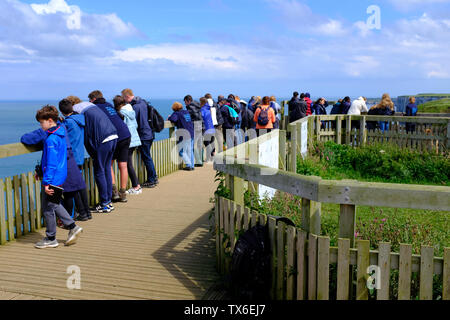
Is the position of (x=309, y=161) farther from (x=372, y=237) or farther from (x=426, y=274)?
(x=426, y=274)

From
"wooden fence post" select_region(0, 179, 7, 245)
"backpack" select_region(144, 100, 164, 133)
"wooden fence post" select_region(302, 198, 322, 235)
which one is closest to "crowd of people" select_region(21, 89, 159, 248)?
"backpack" select_region(144, 100, 164, 133)

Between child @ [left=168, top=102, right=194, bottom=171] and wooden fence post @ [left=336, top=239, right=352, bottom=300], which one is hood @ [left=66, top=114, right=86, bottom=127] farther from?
wooden fence post @ [left=336, top=239, right=352, bottom=300]

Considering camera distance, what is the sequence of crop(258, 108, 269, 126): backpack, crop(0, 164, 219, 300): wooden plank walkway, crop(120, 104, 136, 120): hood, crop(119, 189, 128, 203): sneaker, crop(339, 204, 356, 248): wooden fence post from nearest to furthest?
crop(339, 204, 356, 248): wooden fence post → crop(0, 164, 219, 300): wooden plank walkway → crop(119, 189, 128, 203): sneaker → crop(120, 104, 136, 120): hood → crop(258, 108, 269, 126): backpack

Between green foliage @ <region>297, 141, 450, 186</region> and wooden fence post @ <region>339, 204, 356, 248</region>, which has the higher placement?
wooden fence post @ <region>339, 204, 356, 248</region>

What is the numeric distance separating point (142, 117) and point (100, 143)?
2.28 m

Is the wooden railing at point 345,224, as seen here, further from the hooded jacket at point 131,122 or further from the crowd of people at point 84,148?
the hooded jacket at point 131,122

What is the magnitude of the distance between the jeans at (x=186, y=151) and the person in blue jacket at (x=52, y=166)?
603 cm

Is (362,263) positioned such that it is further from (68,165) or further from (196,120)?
(196,120)

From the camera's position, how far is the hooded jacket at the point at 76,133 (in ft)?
23.2

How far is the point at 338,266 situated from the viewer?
384 cm

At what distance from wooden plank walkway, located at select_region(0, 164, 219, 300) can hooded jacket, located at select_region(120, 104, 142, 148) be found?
4.53ft

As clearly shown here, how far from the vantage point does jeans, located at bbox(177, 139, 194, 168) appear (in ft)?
39.7

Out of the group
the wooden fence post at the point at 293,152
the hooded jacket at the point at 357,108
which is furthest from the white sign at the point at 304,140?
the hooded jacket at the point at 357,108

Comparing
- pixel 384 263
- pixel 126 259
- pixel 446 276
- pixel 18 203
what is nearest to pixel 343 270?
pixel 384 263
